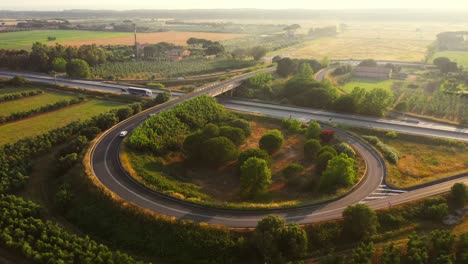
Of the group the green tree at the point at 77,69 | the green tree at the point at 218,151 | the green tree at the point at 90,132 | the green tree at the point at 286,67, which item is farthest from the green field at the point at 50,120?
the green tree at the point at 286,67

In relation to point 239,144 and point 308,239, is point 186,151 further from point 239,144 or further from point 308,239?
point 308,239

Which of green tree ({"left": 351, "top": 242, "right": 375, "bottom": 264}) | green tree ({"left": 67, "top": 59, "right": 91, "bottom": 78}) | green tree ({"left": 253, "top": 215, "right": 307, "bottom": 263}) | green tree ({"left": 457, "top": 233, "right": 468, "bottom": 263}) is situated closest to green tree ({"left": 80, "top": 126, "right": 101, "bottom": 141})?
green tree ({"left": 253, "top": 215, "right": 307, "bottom": 263})

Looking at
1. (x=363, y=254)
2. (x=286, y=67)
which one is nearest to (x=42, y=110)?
(x=363, y=254)

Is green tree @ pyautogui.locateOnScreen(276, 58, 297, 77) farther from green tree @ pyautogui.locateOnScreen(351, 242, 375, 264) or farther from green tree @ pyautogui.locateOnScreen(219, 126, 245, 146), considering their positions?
green tree @ pyautogui.locateOnScreen(351, 242, 375, 264)

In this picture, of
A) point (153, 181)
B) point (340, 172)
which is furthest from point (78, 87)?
point (340, 172)

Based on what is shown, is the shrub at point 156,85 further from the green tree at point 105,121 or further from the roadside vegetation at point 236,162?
the green tree at point 105,121

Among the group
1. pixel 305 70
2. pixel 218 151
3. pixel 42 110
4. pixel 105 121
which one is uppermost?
pixel 305 70

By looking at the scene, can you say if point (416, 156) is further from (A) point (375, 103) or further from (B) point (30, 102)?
(B) point (30, 102)
